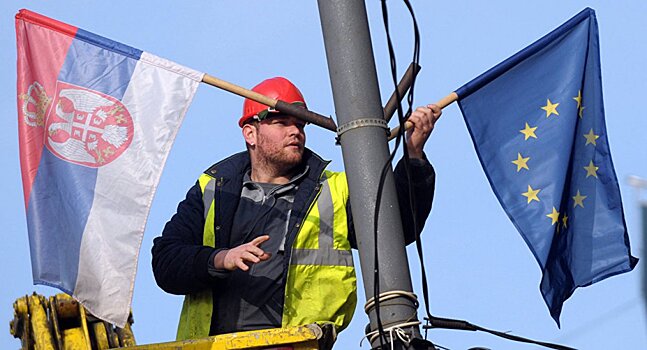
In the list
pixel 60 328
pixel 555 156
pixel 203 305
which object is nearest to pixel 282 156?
pixel 203 305

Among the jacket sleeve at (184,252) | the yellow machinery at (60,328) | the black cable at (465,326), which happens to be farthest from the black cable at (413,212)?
the yellow machinery at (60,328)

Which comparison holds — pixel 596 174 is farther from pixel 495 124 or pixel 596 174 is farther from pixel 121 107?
pixel 121 107

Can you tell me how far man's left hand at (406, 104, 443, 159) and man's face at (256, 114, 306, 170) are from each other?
1.36 m

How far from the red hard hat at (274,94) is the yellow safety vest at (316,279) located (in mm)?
942

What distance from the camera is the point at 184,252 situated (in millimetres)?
8102

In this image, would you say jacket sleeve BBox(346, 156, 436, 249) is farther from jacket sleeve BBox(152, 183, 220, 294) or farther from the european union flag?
jacket sleeve BBox(152, 183, 220, 294)

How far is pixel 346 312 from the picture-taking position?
27.0 feet

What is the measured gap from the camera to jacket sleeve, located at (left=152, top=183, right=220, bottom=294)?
7996 mm

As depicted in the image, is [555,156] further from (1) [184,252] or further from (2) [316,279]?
(1) [184,252]

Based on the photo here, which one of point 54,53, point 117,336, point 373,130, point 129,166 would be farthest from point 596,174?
point 117,336

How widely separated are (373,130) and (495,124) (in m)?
2.02

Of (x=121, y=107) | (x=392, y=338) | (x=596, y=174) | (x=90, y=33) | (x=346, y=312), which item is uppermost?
(x=90, y=33)

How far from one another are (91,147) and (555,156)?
2887 millimetres

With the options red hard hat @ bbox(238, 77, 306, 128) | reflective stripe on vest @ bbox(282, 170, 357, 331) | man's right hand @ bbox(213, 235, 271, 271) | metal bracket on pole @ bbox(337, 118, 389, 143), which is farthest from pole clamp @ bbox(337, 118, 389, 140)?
red hard hat @ bbox(238, 77, 306, 128)
